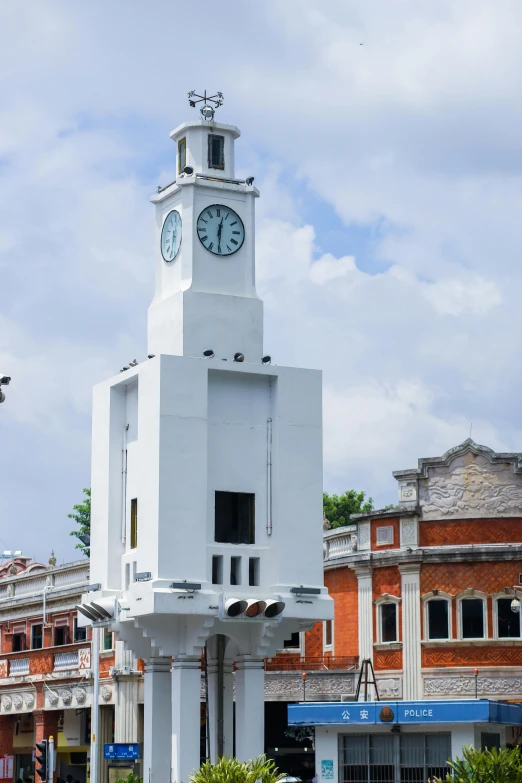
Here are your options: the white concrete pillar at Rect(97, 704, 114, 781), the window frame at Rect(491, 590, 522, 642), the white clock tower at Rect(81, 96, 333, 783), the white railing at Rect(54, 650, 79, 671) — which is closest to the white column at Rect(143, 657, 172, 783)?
the white clock tower at Rect(81, 96, 333, 783)

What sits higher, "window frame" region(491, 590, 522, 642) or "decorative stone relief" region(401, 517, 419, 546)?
"decorative stone relief" region(401, 517, 419, 546)

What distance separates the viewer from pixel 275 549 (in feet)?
129

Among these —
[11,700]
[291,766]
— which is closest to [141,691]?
[291,766]

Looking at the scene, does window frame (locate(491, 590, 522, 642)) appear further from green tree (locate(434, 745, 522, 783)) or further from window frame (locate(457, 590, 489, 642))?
green tree (locate(434, 745, 522, 783))

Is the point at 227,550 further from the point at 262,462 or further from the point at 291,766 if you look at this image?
the point at 291,766

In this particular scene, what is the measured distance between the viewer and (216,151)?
1631 inches

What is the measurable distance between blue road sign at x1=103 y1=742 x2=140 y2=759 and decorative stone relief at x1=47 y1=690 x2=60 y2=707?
9.20 meters

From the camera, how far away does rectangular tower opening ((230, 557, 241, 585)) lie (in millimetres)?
38844

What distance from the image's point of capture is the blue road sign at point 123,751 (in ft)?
175

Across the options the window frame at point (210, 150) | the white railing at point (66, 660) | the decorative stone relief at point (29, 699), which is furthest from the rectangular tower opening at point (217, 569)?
the decorative stone relief at point (29, 699)

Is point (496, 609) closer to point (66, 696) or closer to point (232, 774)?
point (66, 696)

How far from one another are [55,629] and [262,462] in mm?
28231

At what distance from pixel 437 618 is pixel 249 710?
17.4 m

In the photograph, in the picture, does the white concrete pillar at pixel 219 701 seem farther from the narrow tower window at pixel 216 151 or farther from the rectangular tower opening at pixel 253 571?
the narrow tower window at pixel 216 151
